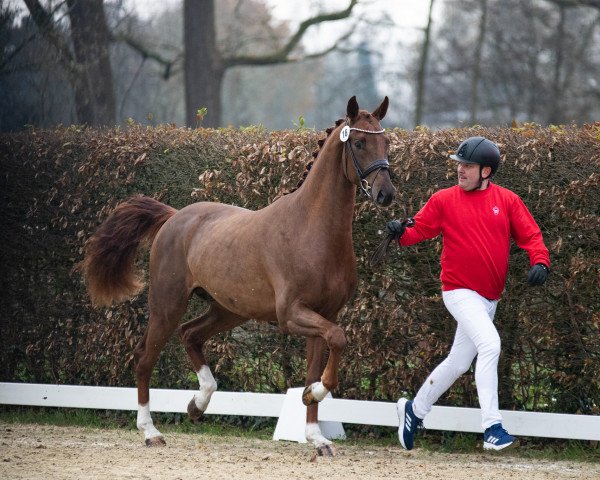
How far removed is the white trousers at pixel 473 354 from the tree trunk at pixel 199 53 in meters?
13.9

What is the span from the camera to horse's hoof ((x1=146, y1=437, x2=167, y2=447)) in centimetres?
732

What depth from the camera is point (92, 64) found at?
1566 cm

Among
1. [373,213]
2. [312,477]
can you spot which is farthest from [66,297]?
[312,477]

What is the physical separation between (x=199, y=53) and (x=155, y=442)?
44.6 ft

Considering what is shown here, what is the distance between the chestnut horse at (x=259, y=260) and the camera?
20.9 feet

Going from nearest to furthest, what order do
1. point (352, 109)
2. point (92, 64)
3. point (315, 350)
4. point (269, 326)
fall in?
point (352, 109) → point (315, 350) → point (269, 326) → point (92, 64)

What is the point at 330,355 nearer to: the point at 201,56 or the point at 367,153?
the point at 367,153

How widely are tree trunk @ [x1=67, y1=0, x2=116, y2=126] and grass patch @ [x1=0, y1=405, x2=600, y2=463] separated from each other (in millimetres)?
7251

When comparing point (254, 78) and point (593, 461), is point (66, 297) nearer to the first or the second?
point (593, 461)

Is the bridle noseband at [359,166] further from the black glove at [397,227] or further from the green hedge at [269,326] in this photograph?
the green hedge at [269,326]

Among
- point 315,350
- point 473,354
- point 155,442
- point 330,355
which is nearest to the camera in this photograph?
point 330,355

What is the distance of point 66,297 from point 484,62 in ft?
65.1

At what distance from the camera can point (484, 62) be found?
26625mm

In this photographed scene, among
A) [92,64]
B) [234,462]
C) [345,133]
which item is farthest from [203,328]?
[92,64]
